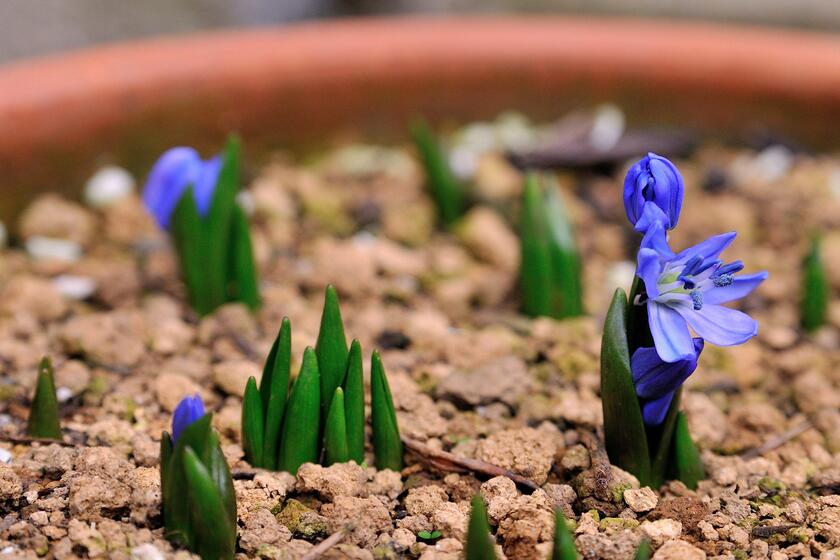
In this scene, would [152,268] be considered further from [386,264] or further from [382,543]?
[382,543]

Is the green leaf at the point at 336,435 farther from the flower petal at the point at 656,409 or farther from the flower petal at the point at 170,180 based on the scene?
the flower petal at the point at 170,180

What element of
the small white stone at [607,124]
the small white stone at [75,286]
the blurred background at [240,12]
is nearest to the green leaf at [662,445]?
the small white stone at [75,286]

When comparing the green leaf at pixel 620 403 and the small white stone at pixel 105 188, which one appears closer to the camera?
the green leaf at pixel 620 403

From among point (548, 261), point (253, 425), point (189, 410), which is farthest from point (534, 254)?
point (189, 410)

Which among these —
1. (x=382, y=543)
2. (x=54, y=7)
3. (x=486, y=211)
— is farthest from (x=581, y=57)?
(x=54, y=7)

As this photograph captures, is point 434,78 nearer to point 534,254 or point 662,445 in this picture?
point 534,254
